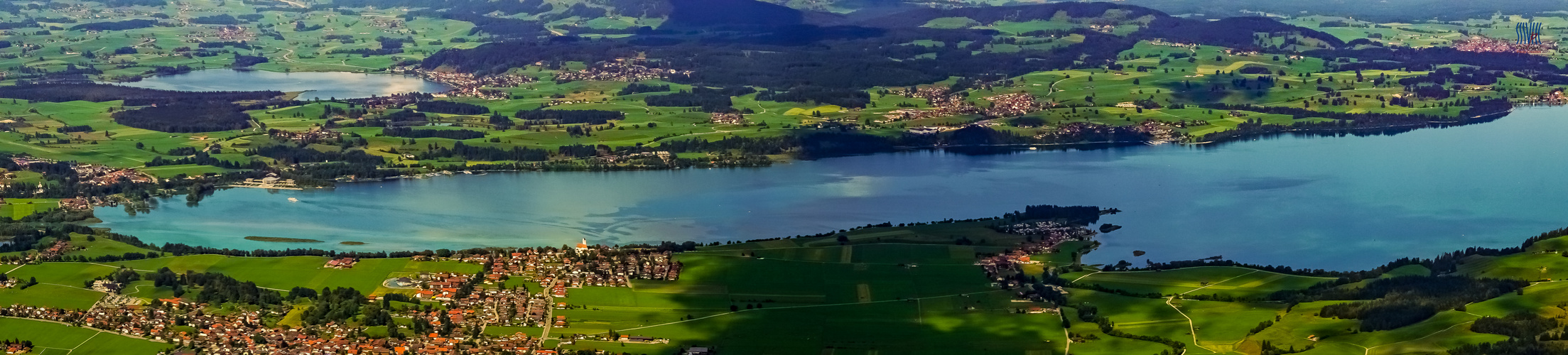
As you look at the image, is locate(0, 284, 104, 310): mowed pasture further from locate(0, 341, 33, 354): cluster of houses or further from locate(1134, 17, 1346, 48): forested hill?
locate(1134, 17, 1346, 48): forested hill

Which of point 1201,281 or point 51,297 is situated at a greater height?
point 51,297

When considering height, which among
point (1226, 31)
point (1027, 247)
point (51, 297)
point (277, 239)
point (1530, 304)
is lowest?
point (1027, 247)

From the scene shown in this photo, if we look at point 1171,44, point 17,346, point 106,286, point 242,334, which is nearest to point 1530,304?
point 242,334

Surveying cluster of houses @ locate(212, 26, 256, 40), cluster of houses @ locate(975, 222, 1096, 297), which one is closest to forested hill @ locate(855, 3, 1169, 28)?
cluster of houses @ locate(212, 26, 256, 40)

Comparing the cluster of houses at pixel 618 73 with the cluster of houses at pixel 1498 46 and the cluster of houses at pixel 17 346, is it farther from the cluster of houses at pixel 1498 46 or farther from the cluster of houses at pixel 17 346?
the cluster of houses at pixel 17 346

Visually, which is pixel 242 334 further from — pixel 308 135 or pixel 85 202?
pixel 308 135

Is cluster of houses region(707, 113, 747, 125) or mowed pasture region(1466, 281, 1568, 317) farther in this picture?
cluster of houses region(707, 113, 747, 125)

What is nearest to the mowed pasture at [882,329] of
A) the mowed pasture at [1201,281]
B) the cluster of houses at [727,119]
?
the mowed pasture at [1201,281]
